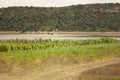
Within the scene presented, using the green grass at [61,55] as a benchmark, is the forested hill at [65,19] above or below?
below

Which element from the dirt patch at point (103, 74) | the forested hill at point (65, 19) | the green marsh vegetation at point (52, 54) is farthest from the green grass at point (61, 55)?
the forested hill at point (65, 19)

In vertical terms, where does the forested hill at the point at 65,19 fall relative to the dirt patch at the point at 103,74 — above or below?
below

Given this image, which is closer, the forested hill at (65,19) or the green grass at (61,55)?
the green grass at (61,55)

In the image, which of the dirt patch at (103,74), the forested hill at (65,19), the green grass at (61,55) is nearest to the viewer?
the dirt patch at (103,74)

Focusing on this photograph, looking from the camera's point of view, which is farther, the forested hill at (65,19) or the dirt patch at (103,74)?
the forested hill at (65,19)

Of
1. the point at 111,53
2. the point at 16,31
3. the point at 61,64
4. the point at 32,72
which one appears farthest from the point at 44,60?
the point at 16,31

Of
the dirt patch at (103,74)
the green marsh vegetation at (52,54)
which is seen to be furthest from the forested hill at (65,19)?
the dirt patch at (103,74)

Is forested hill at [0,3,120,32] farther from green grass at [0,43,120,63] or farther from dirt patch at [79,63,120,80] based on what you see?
dirt patch at [79,63,120,80]

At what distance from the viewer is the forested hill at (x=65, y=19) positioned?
14050 cm

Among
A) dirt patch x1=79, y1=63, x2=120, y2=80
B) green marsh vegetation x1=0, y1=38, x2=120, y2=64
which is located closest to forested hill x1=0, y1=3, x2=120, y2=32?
green marsh vegetation x1=0, y1=38, x2=120, y2=64

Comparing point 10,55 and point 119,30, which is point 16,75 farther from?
point 119,30

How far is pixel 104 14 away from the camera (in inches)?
5650

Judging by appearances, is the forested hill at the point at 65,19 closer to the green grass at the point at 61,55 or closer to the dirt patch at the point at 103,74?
the green grass at the point at 61,55

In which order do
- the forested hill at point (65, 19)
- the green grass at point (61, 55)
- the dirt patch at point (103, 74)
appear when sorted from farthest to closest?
the forested hill at point (65, 19), the green grass at point (61, 55), the dirt patch at point (103, 74)
